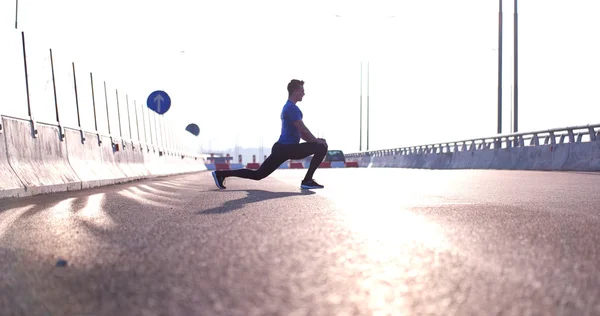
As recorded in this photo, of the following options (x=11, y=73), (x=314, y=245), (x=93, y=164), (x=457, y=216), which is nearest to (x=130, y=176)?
(x=93, y=164)

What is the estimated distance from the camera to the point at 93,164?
41.0 ft

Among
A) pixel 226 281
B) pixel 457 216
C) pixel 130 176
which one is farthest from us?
pixel 130 176

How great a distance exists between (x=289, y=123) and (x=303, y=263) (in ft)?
23.8

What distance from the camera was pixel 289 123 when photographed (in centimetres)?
1009

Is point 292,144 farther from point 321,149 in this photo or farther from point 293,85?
point 293,85

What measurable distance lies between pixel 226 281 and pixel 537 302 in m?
1.12

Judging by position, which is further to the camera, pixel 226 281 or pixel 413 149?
pixel 413 149

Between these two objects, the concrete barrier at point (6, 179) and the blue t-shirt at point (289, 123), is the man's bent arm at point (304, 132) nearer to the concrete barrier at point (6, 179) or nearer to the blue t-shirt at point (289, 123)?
the blue t-shirt at point (289, 123)

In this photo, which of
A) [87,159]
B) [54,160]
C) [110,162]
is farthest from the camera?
[110,162]

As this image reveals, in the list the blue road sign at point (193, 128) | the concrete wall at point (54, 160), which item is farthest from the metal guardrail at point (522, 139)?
the blue road sign at point (193, 128)

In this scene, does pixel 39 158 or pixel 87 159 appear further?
pixel 87 159

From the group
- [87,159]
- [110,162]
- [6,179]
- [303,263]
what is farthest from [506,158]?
[303,263]

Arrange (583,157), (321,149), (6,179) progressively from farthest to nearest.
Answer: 1. (583,157)
2. (321,149)
3. (6,179)

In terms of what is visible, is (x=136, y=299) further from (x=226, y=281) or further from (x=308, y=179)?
(x=308, y=179)
